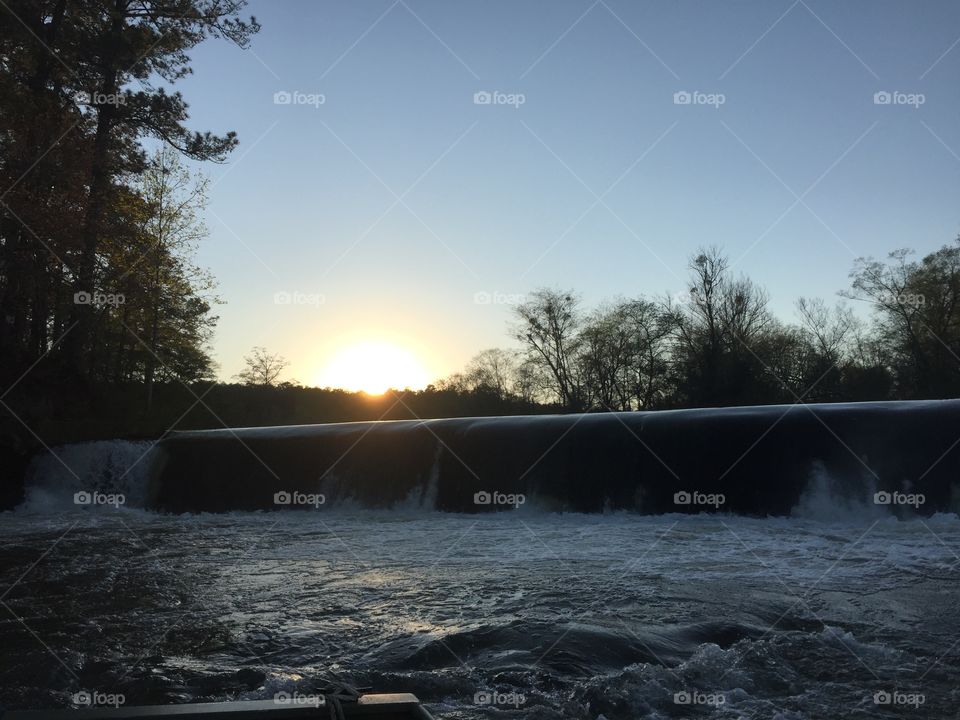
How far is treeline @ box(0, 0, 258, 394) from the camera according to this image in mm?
18859

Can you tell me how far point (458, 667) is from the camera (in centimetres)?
486

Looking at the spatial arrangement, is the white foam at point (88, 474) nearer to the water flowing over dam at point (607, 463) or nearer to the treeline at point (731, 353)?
the water flowing over dam at point (607, 463)

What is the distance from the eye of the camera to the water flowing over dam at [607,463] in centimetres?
1129

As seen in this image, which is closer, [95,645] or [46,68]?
[95,645]

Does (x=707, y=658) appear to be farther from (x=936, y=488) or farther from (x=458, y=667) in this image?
(x=936, y=488)

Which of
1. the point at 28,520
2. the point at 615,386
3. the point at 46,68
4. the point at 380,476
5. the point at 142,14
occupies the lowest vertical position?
the point at 28,520

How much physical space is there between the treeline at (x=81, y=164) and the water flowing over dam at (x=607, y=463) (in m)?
7.04

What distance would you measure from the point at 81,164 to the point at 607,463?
15876mm

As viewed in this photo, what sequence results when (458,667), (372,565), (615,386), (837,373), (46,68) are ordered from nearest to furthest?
(458,667) < (372,565) < (46,68) < (837,373) < (615,386)

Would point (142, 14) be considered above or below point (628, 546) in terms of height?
above

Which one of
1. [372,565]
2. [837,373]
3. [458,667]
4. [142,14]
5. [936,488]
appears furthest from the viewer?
[837,373]

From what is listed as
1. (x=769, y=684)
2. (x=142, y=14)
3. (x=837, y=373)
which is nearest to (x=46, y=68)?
(x=142, y=14)

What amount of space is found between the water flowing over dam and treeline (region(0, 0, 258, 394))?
7.04 metres

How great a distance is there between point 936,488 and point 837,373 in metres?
29.3
